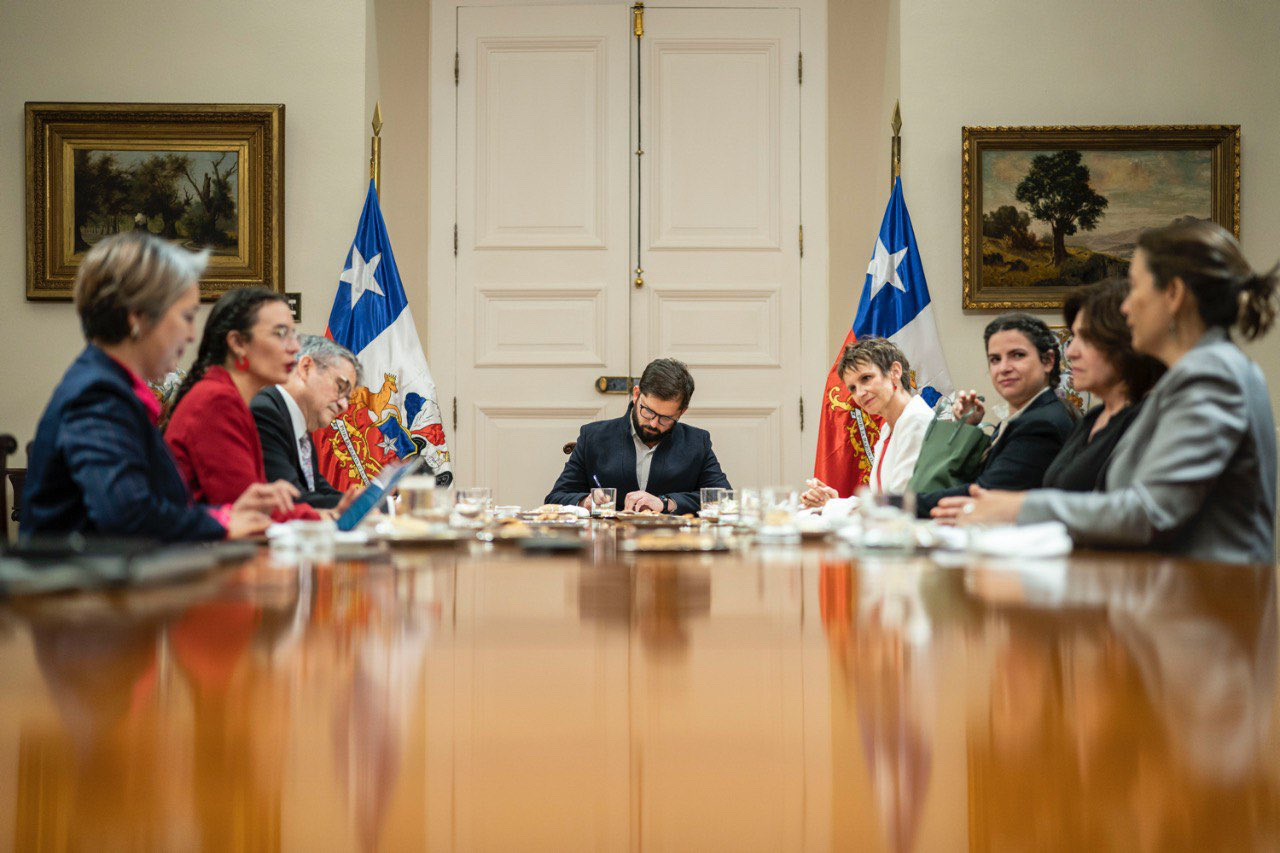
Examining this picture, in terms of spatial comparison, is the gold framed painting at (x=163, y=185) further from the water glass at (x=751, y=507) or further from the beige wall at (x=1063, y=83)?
the water glass at (x=751, y=507)

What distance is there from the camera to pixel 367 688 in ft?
3.49

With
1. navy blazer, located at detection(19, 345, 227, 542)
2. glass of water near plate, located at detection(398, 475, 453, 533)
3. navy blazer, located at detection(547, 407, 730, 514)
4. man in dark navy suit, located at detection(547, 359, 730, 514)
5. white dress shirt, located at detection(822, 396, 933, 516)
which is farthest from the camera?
navy blazer, located at detection(547, 407, 730, 514)

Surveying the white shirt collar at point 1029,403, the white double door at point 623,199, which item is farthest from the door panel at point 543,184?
the white shirt collar at point 1029,403

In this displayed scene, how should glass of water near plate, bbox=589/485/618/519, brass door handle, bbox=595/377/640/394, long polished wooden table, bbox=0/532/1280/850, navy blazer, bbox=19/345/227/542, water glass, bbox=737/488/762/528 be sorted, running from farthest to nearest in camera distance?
brass door handle, bbox=595/377/640/394
glass of water near plate, bbox=589/485/618/519
water glass, bbox=737/488/762/528
navy blazer, bbox=19/345/227/542
long polished wooden table, bbox=0/532/1280/850

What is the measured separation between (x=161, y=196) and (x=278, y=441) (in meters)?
3.02

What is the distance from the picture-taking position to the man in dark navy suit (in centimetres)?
541

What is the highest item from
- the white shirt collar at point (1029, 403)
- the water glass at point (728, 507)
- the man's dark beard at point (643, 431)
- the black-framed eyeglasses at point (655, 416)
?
the white shirt collar at point (1029, 403)

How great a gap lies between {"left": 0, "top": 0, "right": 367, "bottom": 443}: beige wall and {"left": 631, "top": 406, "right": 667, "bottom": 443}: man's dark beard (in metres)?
1.80

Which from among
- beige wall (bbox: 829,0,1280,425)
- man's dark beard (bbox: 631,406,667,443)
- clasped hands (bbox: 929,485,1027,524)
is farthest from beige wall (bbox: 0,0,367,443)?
clasped hands (bbox: 929,485,1027,524)

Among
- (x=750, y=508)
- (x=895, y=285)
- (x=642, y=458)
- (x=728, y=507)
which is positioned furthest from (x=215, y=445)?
(x=895, y=285)

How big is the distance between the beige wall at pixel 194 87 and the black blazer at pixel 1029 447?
12.4 feet

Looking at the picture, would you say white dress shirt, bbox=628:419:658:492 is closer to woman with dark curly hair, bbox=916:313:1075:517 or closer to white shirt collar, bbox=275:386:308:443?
woman with dark curly hair, bbox=916:313:1075:517

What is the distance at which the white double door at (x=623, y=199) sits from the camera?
22.1 ft

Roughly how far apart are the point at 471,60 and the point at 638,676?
618 cm
